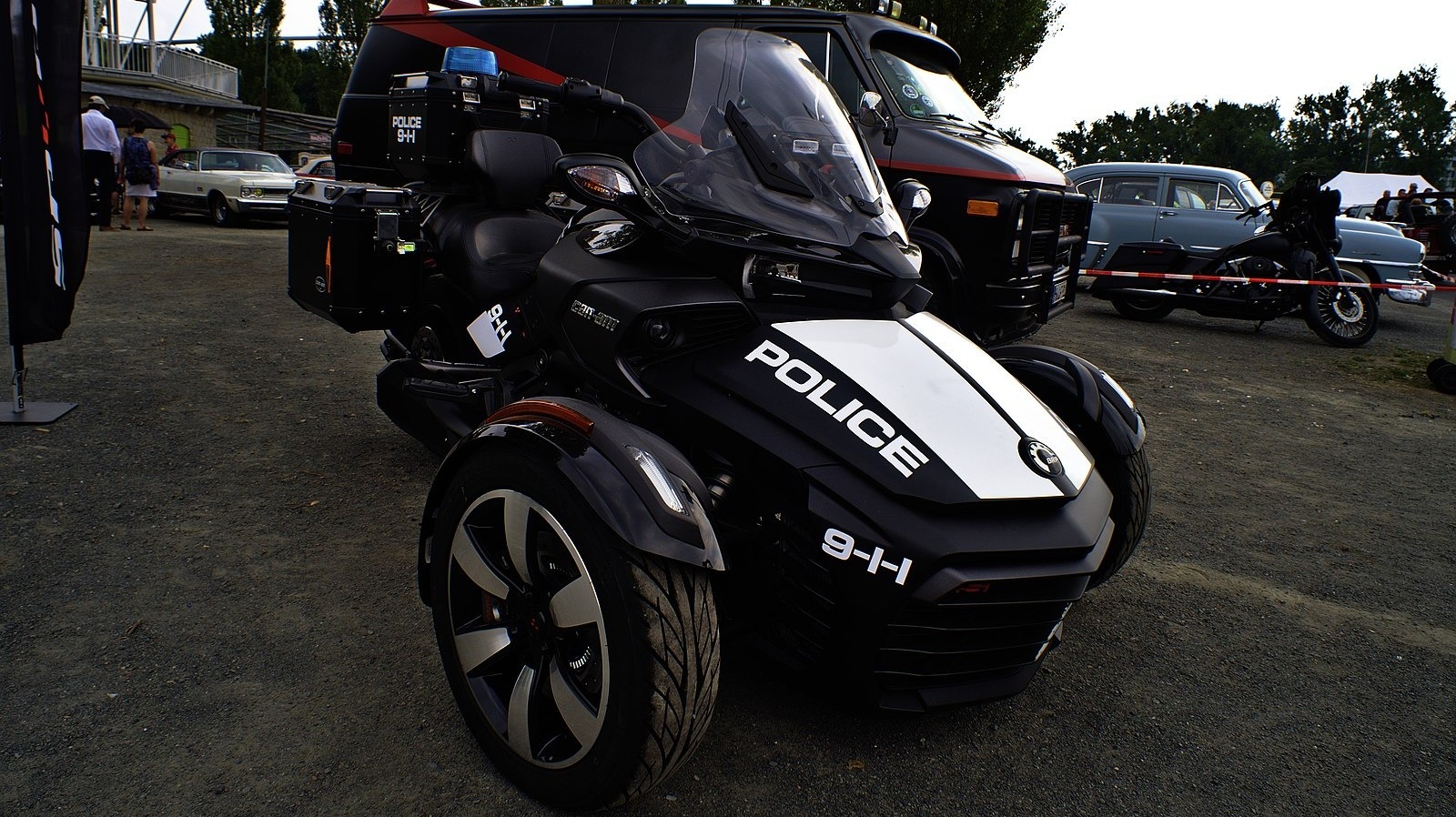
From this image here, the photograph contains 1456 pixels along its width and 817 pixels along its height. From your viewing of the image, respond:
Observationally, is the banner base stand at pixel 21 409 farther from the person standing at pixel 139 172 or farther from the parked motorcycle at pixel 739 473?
the person standing at pixel 139 172

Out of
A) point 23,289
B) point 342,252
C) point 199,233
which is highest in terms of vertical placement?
point 342,252

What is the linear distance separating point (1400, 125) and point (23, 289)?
118 metres

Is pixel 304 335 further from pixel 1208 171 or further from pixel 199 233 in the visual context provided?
pixel 1208 171

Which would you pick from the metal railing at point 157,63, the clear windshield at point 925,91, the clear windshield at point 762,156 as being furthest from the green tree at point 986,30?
the metal railing at point 157,63

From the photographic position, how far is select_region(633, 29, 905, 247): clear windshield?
268cm

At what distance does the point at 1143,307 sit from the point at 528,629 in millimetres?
10445

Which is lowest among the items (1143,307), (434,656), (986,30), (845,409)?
(434,656)

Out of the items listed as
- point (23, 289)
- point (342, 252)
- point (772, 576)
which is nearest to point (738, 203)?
point (772, 576)

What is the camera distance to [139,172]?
47.9ft

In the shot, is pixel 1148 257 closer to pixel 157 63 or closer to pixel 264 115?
pixel 264 115

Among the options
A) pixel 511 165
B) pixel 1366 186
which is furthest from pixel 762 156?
pixel 1366 186

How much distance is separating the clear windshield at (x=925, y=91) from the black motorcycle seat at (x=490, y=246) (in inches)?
147

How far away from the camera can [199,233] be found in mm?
15156

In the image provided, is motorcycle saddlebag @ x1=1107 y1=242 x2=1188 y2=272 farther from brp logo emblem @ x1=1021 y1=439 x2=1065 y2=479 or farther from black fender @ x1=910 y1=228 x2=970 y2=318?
brp logo emblem @ x1=1021 y1=439 x2=1065 y2=479
